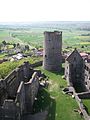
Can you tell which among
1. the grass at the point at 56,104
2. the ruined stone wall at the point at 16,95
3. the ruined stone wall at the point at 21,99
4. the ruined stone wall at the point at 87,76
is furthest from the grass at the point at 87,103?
the ruined stone wall at the point at 21,99

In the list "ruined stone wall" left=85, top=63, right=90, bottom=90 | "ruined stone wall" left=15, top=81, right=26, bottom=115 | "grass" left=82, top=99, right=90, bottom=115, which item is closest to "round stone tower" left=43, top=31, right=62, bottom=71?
"ruined stone wall" left=85, top=63, right=90, bottom=90

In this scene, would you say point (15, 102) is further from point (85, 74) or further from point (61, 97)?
point (85, 74)

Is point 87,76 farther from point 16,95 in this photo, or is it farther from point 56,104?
point 16,95

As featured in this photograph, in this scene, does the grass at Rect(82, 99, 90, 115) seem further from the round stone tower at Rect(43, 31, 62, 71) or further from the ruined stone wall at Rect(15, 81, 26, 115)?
the round stone tower at Rect(43, 31, 62, 71)

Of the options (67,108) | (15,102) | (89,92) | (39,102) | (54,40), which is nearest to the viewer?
(15,102)

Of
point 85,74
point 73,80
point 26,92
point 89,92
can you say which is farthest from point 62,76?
point 26,92
